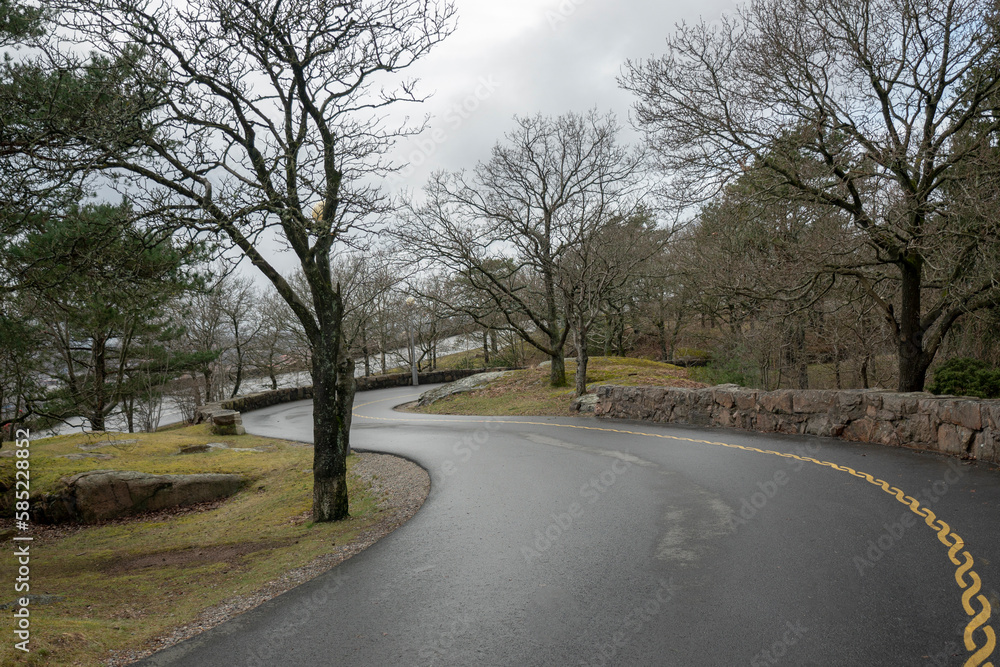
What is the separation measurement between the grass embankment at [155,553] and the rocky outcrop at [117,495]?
0.35 metres

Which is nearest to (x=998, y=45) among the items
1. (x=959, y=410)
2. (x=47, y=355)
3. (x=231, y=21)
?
(x=959, y=410)

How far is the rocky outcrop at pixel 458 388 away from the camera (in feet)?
96.1

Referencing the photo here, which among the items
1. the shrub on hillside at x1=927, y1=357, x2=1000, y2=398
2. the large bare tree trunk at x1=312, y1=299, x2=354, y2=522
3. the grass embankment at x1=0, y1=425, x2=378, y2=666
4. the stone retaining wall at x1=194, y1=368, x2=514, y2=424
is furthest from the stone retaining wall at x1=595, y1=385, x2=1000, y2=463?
the stone retaining wall at x1=194, y1=368, x2=514, y2=424

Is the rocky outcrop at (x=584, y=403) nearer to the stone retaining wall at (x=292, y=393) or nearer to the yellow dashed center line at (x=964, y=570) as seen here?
the yellow dashed center line at (x=964, y=570)

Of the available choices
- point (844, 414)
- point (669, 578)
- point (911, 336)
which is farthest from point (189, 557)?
point (911, 336)

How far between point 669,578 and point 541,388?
21.6 meters

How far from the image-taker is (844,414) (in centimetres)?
1206

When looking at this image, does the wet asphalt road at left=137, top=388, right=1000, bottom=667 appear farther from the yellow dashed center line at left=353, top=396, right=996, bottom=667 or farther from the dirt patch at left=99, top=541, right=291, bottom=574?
the dirt patch at left=99, top=541, right=291, bottom=574

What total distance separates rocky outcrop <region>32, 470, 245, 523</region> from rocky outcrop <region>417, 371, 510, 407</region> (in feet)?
Result: 50.6

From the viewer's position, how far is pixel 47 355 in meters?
14.2

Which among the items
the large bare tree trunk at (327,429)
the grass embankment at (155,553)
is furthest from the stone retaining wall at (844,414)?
the large bare tree trunk at (327,429)

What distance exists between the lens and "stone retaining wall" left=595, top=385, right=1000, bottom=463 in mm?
9414

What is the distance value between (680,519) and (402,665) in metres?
4.36

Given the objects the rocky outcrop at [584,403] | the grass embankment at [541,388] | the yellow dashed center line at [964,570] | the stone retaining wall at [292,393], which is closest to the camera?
the yellow dashed center line at [964,570]
